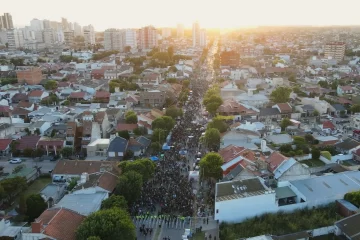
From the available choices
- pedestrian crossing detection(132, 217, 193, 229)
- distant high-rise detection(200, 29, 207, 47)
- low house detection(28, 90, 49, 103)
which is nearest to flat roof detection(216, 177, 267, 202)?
pedestrian crossing detection(132, 217, 193, 229)

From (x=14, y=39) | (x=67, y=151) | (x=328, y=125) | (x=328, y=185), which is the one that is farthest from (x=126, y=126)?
(x=14, y=39)

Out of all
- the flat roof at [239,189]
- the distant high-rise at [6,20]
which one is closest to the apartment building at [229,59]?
the flat roof at [239,189]

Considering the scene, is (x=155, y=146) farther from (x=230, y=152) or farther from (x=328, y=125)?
(x=328, y=125)

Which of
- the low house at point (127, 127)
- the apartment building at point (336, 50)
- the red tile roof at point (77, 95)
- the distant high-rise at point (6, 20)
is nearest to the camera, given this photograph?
the low house at point (127, 127)

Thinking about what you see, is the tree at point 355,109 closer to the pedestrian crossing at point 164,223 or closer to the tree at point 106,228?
the pedestrian crossing at point 164,223

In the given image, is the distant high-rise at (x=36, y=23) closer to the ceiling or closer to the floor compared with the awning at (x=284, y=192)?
closer to the ceiling

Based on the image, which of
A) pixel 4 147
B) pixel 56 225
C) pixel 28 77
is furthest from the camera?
pixel 28 77

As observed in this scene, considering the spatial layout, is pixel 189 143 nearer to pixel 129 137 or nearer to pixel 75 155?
pixel 129 137
